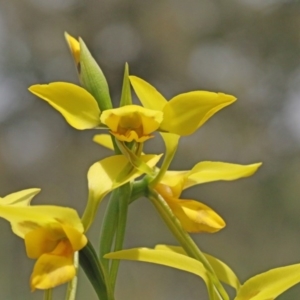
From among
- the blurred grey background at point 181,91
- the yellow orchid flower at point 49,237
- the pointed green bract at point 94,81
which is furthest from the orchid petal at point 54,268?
the blurred grey background at point 181,91

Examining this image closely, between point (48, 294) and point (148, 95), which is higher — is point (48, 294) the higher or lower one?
the lower one

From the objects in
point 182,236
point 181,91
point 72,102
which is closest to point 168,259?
point 182,236

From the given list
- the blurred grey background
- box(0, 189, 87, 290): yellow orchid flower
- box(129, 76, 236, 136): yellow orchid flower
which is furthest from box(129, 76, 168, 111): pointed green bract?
the blurred grey background

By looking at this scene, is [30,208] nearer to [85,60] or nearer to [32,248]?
[32,248]

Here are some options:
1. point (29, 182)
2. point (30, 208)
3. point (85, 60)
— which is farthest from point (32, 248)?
point (29, 182)

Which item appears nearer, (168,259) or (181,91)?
(168,259)

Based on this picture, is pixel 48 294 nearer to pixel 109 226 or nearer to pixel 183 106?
pixel 109 226

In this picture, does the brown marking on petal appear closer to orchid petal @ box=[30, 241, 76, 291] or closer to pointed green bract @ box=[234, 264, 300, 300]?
orchid petal @ box=[30, 241, 76, 291]
